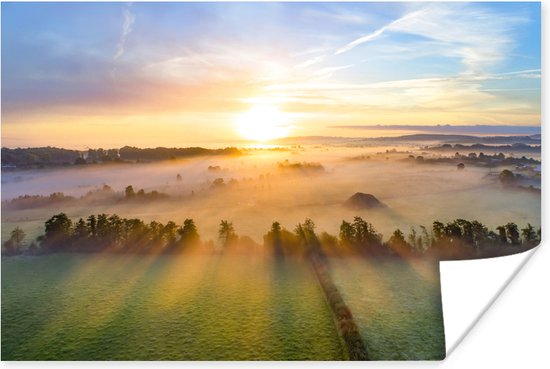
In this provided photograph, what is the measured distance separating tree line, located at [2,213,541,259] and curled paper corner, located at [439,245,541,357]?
0.57 meters

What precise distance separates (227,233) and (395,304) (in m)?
2.78

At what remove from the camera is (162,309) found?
6520 mm

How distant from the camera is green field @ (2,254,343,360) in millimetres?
5969

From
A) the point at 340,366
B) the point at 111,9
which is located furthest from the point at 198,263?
the point at 111,9

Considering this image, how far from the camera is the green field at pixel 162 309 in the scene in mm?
5969

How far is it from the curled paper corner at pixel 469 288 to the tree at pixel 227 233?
10.0ft

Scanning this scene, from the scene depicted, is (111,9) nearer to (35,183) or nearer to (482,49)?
(35,183)

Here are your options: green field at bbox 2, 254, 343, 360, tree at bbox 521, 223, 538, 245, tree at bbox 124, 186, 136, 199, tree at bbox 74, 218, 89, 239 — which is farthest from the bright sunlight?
tree at bbox 521, 223, 538, 245

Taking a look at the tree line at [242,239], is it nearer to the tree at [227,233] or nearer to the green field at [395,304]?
the tree at [227,233]

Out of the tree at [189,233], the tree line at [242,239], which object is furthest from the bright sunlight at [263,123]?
the tree at [189,233]

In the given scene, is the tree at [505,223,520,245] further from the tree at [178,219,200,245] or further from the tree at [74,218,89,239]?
the tree at [74,218,89,239]

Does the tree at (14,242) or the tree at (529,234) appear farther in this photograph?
the tree at (14,242)

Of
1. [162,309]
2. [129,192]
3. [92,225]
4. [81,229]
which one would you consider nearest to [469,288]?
[162,309]

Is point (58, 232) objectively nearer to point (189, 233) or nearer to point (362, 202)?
point (189, 233)
